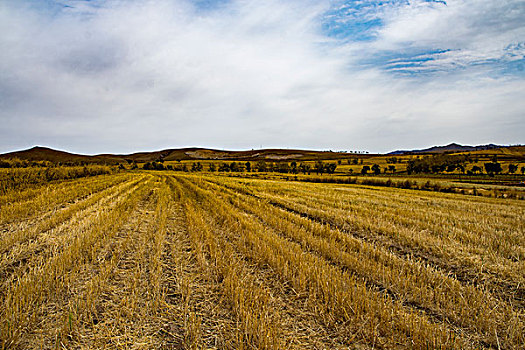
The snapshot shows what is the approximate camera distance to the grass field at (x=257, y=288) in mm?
2830

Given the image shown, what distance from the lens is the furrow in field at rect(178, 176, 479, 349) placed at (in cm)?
281

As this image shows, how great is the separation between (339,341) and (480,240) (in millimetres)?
6018

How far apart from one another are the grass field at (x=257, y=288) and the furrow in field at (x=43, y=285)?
0.02 m

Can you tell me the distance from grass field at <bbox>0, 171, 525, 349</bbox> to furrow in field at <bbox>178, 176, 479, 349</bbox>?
0.07ft

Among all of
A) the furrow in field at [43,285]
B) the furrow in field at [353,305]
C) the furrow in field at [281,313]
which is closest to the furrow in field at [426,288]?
the furrow in field at [353,305]

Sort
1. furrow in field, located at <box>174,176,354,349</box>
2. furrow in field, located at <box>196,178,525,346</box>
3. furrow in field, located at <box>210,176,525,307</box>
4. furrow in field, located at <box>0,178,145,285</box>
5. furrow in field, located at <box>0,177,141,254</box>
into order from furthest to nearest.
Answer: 1. furrow in field, located at <box>0,177,141,254</box>
2. furrow in field, located at <box>0,178,145,285</box>
3. furrow in field, located at <box>210,176,525,307</box>
4. furrow in field, located at <box>196,178,525,346</box>
5. furrow in field, located at <box>174,176,354,349</box>

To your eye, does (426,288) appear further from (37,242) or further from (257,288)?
(37,242)

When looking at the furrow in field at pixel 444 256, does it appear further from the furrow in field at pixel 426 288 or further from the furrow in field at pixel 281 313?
the furrow in field at pixel 281 313

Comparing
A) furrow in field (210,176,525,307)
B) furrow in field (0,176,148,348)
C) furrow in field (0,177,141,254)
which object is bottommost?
furrow in field (210,176,525,307)

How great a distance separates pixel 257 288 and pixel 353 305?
1440 mm

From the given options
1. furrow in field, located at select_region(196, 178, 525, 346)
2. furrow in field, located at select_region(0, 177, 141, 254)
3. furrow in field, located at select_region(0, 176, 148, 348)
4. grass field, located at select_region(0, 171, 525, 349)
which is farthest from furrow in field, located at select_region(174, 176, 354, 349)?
furrow in field, located at select_region(0, 177, 141, 254)

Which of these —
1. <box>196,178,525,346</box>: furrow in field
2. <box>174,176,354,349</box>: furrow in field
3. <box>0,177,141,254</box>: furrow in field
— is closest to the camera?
<box>174,176,354,349</box>: furrow in field

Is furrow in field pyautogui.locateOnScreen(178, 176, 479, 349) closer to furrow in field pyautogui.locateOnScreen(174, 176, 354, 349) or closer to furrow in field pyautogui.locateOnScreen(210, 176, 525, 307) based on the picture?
furrow in field pyautogui.locateOnScreen(174, 176, 354, 349)

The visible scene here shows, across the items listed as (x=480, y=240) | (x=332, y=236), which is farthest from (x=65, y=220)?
(x=480, y=240)
